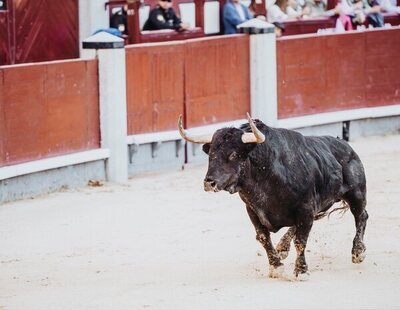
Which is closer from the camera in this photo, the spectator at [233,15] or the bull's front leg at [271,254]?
the bull's front leg at [271,254]

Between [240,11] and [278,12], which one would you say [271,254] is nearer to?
[240,11]

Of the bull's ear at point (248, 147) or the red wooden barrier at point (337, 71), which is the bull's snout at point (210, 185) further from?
the red wooden barrier at point (337, 71)

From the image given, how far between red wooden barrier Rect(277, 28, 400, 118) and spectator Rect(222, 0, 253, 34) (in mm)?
1125

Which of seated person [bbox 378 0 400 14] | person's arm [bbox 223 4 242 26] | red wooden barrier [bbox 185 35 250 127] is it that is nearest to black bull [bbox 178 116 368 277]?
red wooden barrier [bbox 185 35 250 127]

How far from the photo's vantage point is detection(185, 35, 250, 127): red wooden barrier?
51.4ft

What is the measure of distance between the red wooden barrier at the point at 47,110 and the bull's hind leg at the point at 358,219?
12.7 ft

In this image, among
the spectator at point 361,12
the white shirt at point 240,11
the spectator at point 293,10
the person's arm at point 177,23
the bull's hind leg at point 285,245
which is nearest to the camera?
the bull's hind leg at point 285,245

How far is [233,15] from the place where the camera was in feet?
59.3

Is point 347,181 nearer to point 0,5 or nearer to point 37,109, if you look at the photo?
point 37,109

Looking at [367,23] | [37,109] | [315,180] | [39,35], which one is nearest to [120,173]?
[37,109]

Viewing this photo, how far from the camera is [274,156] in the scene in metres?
9.74

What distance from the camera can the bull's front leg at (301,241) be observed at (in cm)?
967

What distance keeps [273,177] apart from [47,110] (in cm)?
453

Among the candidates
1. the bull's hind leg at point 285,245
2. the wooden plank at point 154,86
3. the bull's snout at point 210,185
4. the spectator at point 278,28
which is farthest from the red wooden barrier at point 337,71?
the bull's snout at point 210,185
